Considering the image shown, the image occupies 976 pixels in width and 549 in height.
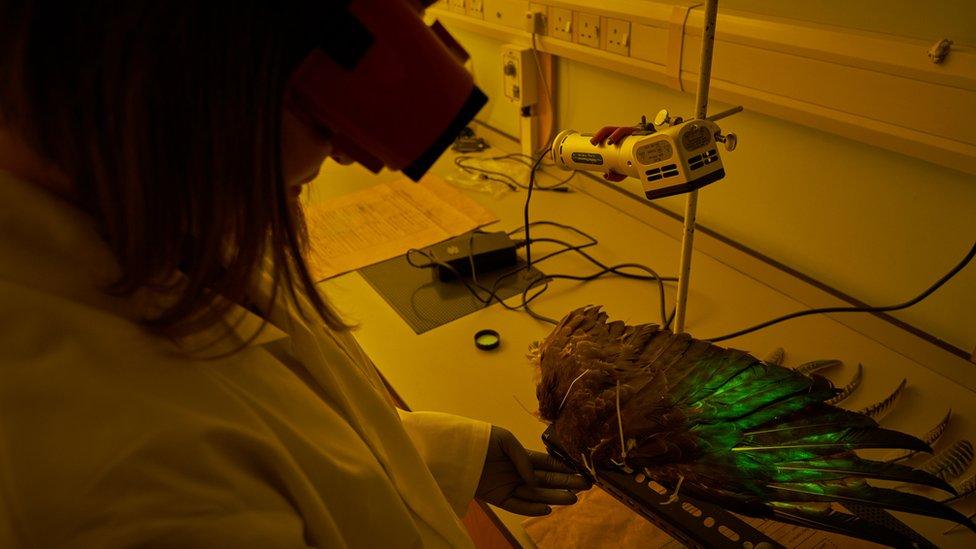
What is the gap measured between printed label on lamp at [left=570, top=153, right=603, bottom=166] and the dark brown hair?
0.52 meters

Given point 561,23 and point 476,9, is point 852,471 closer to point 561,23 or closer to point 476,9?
point 561,23

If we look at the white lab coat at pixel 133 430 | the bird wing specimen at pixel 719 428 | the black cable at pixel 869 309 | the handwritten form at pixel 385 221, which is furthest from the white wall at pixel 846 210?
the white lab coat at pixel 133 430

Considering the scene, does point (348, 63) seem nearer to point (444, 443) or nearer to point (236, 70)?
point (236, 70)

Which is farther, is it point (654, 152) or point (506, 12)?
point (506, 12)

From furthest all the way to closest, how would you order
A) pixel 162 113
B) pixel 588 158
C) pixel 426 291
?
pixel 426 291 < pixel 588 158 < pixel 162 113

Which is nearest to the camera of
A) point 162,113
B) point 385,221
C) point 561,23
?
point 162,113

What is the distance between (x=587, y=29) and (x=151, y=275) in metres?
1.22

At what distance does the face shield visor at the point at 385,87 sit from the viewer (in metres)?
0.43

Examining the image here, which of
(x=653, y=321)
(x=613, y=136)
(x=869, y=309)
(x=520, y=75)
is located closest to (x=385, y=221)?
(x=520, y=75)

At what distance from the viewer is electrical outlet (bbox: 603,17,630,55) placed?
1324mm

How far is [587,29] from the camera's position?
4.70 ft

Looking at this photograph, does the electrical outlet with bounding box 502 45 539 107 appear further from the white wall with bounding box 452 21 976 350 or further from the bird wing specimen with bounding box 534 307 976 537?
the bird wing specimen with bounding box 534 307 976 537

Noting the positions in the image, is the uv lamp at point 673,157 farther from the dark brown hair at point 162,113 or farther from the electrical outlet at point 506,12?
the electrical outlet at point 506,12

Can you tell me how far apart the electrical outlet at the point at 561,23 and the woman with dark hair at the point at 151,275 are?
1142 mm
